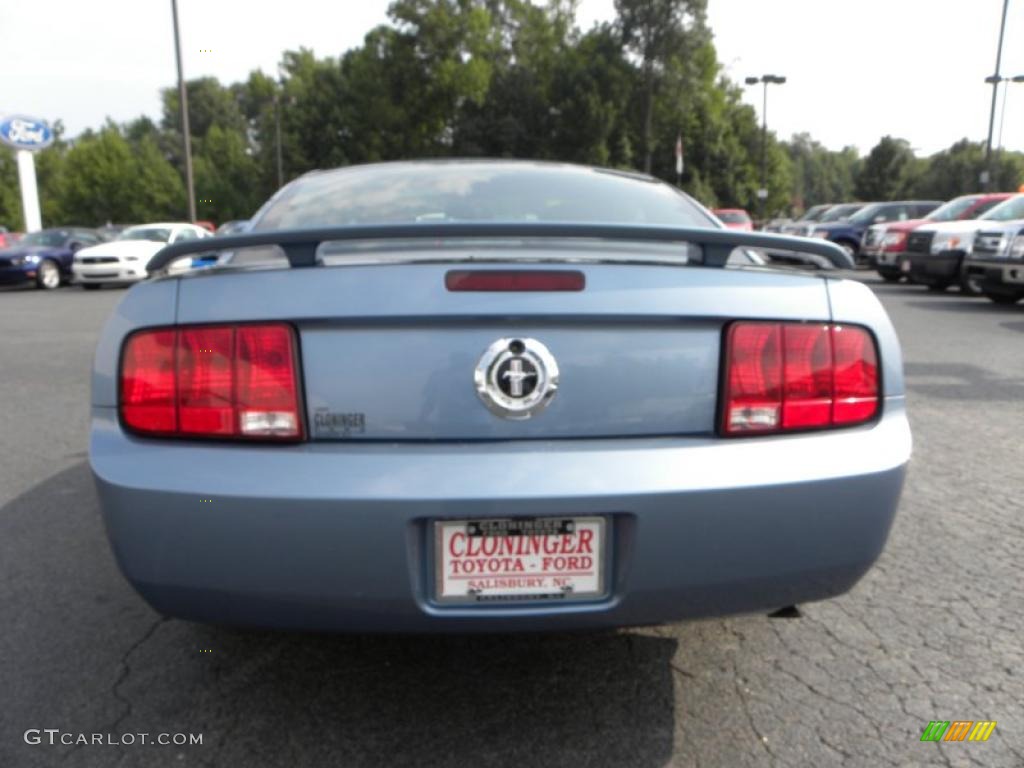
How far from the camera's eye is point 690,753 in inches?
81.3

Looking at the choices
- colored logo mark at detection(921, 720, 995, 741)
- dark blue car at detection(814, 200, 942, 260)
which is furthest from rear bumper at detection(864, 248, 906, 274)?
colored logo mark at detection(921, 720, 995, 741)

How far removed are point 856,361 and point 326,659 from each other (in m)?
1.66

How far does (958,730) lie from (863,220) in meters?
21.9

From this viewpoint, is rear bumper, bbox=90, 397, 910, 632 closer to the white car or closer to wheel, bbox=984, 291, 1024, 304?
wheel, bbox=984, 291, 1024, 304

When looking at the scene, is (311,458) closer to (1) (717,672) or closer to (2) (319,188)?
(1) (717,672)

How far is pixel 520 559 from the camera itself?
6.07ft

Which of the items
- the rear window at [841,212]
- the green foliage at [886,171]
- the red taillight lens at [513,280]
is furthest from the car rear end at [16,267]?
the green foliage at [886,171]

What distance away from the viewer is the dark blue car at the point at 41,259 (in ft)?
61.1

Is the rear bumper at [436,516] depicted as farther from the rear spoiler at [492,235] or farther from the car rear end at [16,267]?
the car rear end at [16,267]

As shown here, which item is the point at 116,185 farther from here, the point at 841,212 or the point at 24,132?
the point at 841,212

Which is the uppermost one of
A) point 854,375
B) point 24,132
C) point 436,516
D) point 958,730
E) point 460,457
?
point 24,132

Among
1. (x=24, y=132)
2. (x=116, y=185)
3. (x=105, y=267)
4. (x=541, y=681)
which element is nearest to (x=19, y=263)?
(x=105, y=267)

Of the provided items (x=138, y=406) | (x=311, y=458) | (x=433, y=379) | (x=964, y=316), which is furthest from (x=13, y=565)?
(x=964, y=316)

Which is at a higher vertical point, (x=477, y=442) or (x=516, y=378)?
(x=516, y=378)
